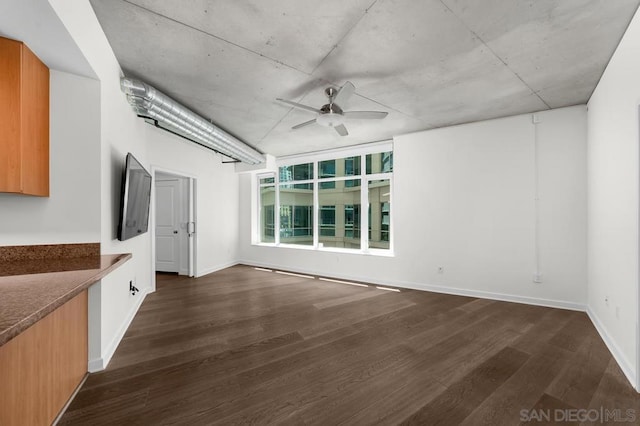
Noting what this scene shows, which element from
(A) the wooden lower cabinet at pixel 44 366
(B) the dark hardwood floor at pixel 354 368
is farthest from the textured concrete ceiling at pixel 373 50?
(B) the dark hardwood floor at pixel 354 368

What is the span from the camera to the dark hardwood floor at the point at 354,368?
1861 mm

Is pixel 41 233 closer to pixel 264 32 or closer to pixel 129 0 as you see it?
pixel 129 0

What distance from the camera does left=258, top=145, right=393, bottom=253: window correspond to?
5664 millimetres

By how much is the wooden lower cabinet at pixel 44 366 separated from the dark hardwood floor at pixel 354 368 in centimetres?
18

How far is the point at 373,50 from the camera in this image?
8.27 feet

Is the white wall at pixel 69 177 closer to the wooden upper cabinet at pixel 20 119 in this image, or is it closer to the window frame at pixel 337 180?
the wooden upper cabinet at pixel 20 119

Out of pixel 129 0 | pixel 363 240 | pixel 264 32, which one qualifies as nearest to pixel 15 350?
pixel 129 0

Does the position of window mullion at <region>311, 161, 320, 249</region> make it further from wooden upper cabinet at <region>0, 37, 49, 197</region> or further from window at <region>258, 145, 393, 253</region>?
wooden upper cabinet at <region>0, 37, 49, 197</region>

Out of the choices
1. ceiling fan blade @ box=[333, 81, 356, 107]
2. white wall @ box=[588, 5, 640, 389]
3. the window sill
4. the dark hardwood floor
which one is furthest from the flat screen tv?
white wall @ box=[588, 5, 640, 389]

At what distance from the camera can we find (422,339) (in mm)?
2939

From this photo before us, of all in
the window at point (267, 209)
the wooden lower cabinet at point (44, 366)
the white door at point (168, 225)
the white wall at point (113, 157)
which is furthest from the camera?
the window at point (267, 209)

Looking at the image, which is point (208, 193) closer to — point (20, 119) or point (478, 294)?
point (20, 119)

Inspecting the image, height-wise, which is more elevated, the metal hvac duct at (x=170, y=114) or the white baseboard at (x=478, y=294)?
the metal hvac duct at (x=170, y=114)

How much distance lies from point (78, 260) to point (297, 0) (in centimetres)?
261
